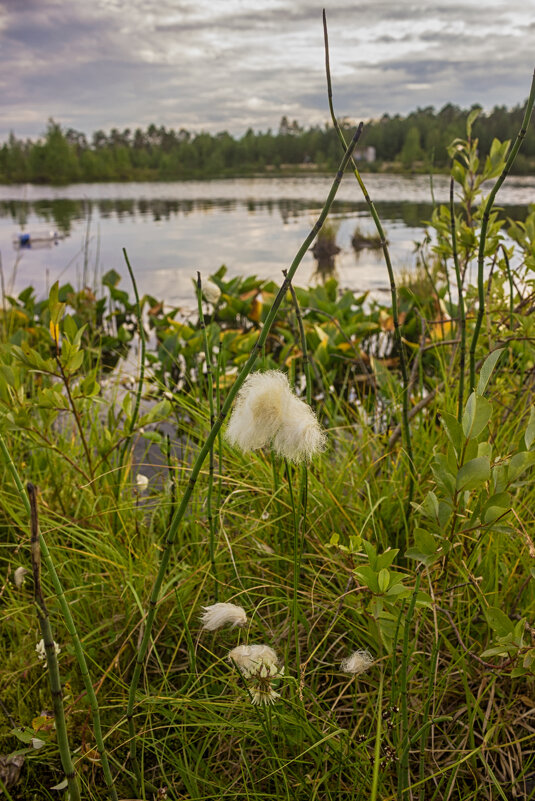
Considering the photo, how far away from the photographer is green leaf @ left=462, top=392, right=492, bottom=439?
1.95 ft

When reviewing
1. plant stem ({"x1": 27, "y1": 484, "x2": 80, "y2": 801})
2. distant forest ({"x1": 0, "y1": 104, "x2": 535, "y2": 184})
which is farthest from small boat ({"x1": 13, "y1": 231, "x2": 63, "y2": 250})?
distant forest ({"x1": 0, "y1": 104, "x2": 535, "y2": 184})

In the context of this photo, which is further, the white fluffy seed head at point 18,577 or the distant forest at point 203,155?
the distant forest at point 203,155

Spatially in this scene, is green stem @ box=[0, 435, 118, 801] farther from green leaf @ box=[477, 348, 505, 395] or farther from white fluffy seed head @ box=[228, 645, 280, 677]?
green leaf @ box=[477, 348, 505, 395]

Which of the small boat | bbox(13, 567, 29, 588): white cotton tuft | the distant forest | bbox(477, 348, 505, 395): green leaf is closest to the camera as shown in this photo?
bbox(477, 348, 505, 395): green leaf

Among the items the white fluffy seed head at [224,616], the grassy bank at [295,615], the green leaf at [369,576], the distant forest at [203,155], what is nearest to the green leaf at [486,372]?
the grassy bank at [295,615]

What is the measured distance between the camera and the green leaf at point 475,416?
23.4 inches

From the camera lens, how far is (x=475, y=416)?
0.60 metres

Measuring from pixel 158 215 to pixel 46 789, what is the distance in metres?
12.9

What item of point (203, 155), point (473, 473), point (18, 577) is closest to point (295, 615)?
point (473, 473)

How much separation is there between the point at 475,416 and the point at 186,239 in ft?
29.8

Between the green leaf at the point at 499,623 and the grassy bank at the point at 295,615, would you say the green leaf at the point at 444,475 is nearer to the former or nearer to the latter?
the grassy bank at the point at 295,615

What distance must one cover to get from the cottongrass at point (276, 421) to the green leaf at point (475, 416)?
152mm

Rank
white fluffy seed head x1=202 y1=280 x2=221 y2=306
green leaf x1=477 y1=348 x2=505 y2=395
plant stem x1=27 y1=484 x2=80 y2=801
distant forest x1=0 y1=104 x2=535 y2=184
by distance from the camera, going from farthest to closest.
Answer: distant forest x1=0 y1=104 x2=535 y2=184 → white fluffy seed head x1=202 y1=280 x2=221 y2=306 → green leaf x1=477 y1=348 x2=505 y2=395 → plant stem x1=27 y1=484 x2=80 y2=801

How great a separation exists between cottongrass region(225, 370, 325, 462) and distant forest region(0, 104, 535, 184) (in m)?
27.5
